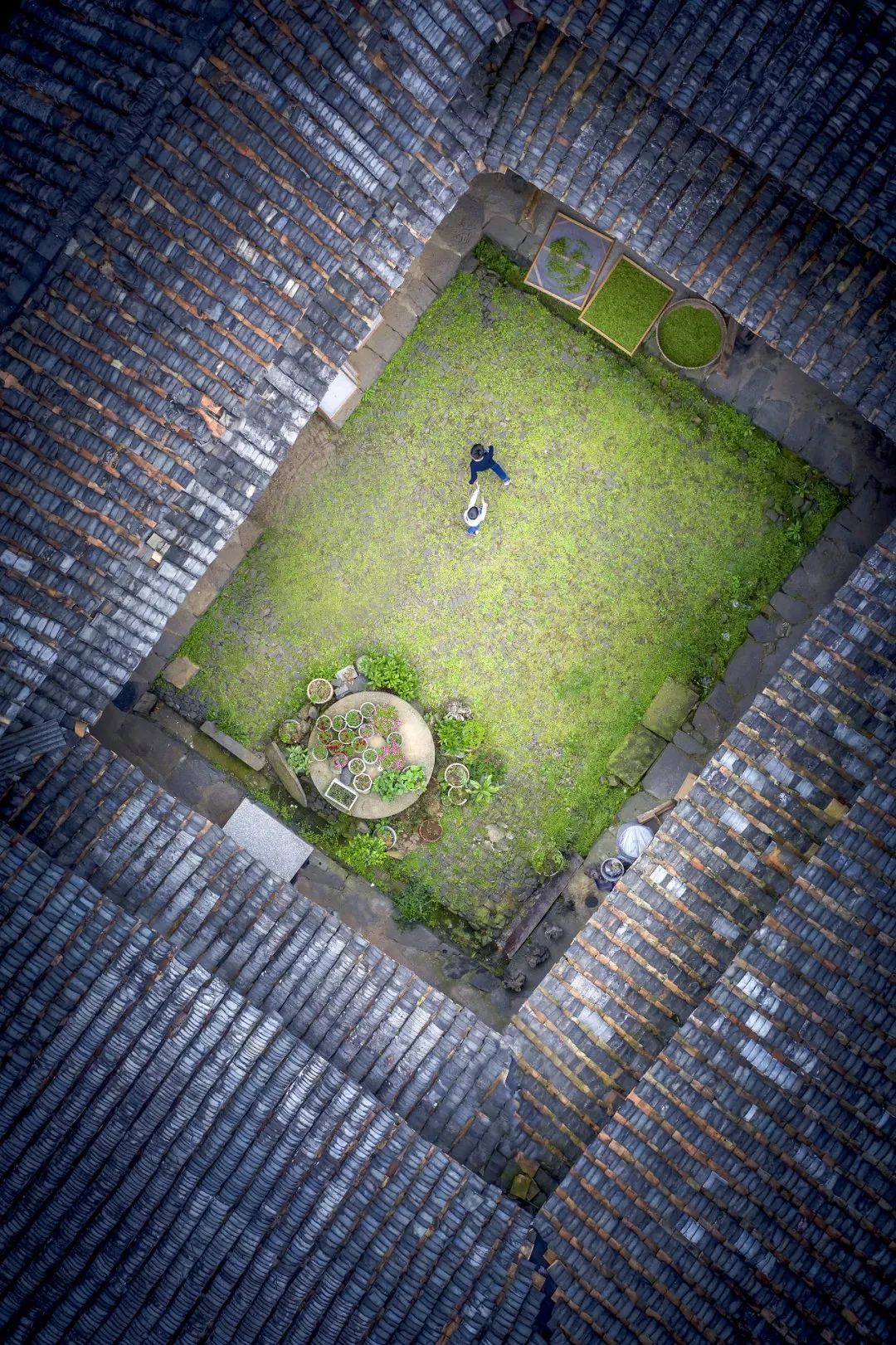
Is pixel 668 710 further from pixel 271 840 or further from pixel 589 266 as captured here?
pixel 589 266

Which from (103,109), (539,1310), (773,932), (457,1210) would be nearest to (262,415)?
(103,109)

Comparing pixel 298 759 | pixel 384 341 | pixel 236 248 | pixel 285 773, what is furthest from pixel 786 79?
pixel 285 773

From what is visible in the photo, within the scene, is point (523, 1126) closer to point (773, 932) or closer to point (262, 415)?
point (773, 932)

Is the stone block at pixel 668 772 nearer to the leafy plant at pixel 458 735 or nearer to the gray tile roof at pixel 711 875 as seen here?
the leafy plant at pixel 458 735

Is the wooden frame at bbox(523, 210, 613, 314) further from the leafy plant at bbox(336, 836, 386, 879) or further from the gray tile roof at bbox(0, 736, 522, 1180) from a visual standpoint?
the gray tile roof at bbox(0, 736, 522, 1180)

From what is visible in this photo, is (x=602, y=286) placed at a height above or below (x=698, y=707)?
above

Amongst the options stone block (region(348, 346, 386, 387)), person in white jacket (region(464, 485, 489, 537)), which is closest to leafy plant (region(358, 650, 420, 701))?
person in white jacket (region(464, 485, 489, 537))
